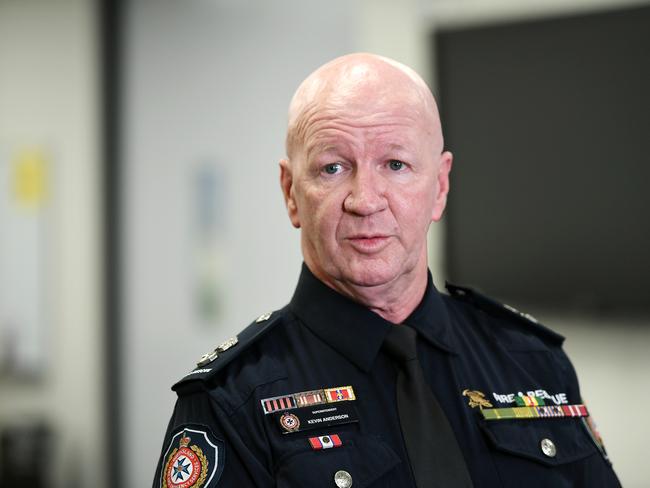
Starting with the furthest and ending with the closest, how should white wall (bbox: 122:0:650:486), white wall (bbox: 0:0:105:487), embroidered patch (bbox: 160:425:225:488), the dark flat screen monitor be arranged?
1. white wall (bbox: 0:0:105:487)
2. white wall (bbox: 122:0:650:486)
3. the dark flat screen monitor
4. embroidered patch (bbox: 160:425:225:488)

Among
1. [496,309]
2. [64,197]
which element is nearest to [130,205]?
[64,197]

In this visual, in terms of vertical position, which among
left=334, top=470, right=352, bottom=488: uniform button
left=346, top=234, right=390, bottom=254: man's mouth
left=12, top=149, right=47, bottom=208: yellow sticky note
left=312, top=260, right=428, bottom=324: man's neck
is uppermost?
left=12, top=149, right=47, bottom=208: yellow sticky note

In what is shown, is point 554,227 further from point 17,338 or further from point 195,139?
point 17,338

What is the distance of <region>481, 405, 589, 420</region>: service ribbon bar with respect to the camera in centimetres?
128

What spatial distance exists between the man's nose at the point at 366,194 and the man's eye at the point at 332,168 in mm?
28

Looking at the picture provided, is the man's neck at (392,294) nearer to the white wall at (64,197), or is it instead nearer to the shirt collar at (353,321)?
the shirt collar at (353,321)

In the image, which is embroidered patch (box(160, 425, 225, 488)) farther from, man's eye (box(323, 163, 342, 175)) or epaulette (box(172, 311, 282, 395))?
man's eye (box(323, 163, 342, 175))

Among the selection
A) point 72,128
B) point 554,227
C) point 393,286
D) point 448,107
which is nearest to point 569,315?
point 554,227

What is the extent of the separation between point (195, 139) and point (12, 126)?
0.85 m

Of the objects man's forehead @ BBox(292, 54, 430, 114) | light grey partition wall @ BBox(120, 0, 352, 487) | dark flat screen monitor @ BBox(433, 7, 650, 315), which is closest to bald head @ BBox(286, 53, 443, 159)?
man's forehead @ BBox(292, 54, 430, 114)

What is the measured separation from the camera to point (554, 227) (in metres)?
2.94

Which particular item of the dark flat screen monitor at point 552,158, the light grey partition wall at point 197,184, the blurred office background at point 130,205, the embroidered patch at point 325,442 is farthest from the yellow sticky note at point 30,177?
the embroidered patch at point 325,442

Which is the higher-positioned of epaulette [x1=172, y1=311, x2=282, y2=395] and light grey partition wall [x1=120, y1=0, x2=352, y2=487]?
light grey partition wall [x1=120, y1=0, x2=352, y2=487]

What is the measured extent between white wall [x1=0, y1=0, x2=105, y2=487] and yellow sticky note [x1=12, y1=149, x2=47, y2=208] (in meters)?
0.04
